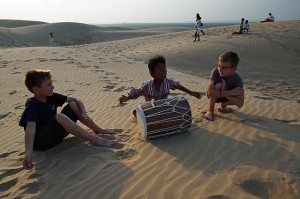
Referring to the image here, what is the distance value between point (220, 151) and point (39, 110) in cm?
249

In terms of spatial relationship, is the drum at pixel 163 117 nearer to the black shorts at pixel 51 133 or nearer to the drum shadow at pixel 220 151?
the drum shadow at pixel 220 151

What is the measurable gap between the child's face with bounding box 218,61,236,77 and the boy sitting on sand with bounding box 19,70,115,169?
2.20m

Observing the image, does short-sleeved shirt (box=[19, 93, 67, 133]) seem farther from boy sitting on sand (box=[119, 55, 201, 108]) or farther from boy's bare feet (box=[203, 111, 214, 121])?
boy's bare feet (box=[203, 111, 214, 121])

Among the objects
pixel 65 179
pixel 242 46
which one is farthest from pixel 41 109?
pixel 242 46

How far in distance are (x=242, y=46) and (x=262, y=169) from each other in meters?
15.3

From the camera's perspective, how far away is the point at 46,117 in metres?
4.41

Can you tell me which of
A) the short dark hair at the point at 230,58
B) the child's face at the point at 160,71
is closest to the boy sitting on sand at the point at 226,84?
the short dark hair at the point at 230,58

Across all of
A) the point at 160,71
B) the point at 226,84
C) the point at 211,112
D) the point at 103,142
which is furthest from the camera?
the point at 211,112

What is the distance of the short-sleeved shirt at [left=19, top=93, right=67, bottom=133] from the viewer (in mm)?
4090

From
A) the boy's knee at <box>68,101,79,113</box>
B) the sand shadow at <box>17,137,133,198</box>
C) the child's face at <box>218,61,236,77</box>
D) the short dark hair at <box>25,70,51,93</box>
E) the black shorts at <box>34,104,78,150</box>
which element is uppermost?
the short dark hair at <box>25,70,51,93</box>

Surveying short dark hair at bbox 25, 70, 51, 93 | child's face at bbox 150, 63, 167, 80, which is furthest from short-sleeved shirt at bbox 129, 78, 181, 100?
short dark hair at bbox 25, 70, 51, 93

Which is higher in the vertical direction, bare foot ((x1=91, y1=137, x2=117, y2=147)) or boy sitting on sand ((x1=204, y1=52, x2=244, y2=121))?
boy sitting on sand ((x1=204, y1=52, x2=244, y2=121))

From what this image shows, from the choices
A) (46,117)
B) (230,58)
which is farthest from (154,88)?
(46,117)

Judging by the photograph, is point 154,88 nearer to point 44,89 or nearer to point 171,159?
point 171,159
